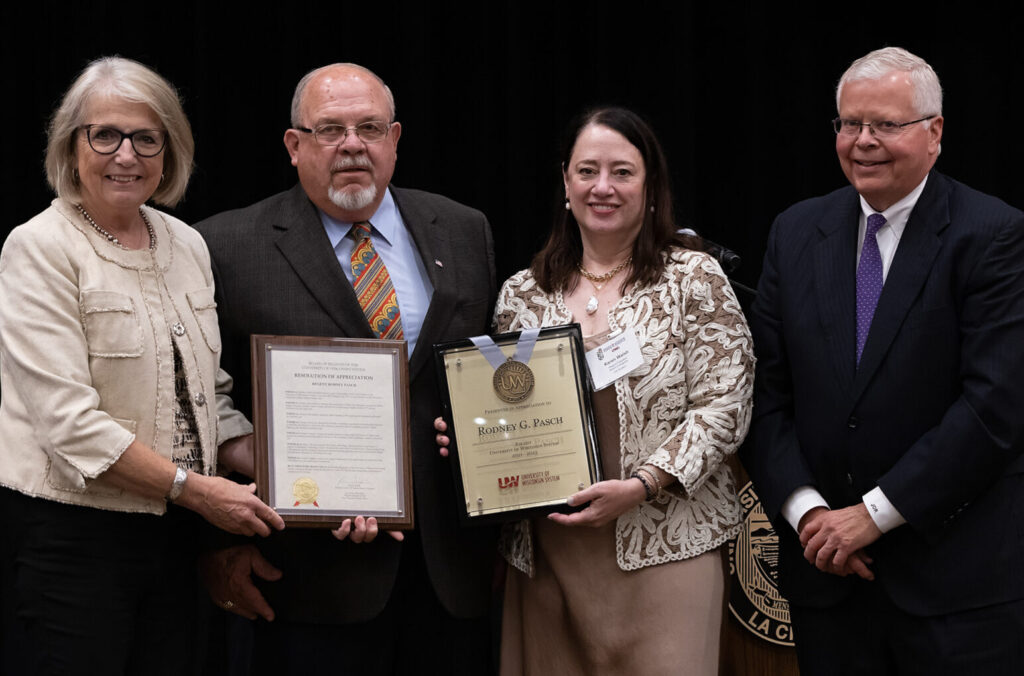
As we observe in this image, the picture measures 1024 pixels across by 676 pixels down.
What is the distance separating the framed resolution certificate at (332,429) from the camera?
8.80 feet

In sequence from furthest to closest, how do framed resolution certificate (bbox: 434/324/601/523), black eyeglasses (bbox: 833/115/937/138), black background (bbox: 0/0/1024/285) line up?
black background (bbox: 0/0/1024/285)
framed resolution certificate (bbox: 434/324/601/523)
black eyeglasses (bbox: 833/115/937/138)

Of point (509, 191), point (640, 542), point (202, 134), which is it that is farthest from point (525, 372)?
point (202, 134)

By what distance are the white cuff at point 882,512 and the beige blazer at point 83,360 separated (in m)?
1.45

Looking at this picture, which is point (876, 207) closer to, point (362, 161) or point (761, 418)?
point (761, 418)

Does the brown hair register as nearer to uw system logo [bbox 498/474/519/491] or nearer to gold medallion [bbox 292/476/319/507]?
uw system logo [bbox 498/474/519/491]

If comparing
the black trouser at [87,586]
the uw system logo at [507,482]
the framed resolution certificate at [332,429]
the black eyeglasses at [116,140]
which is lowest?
the black trouser at [87,586]

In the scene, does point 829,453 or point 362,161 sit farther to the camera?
point 362,161

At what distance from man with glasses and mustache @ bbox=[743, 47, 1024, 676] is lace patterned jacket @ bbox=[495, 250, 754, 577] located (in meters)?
0.13

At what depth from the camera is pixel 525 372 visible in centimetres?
277

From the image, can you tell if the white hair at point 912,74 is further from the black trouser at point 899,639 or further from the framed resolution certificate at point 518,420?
the black trouser at point 899,639

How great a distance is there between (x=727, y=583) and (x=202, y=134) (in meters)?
2.38

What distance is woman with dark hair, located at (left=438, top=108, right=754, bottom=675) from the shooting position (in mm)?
2803

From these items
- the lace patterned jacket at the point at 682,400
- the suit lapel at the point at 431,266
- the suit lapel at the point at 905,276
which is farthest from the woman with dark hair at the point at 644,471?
the suit lapel at the point at 905,276

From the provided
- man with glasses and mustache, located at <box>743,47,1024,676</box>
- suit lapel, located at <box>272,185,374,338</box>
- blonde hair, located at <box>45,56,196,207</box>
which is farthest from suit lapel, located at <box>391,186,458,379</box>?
man with glasses and mustache, located at <box>743,47,1024,676</box>
